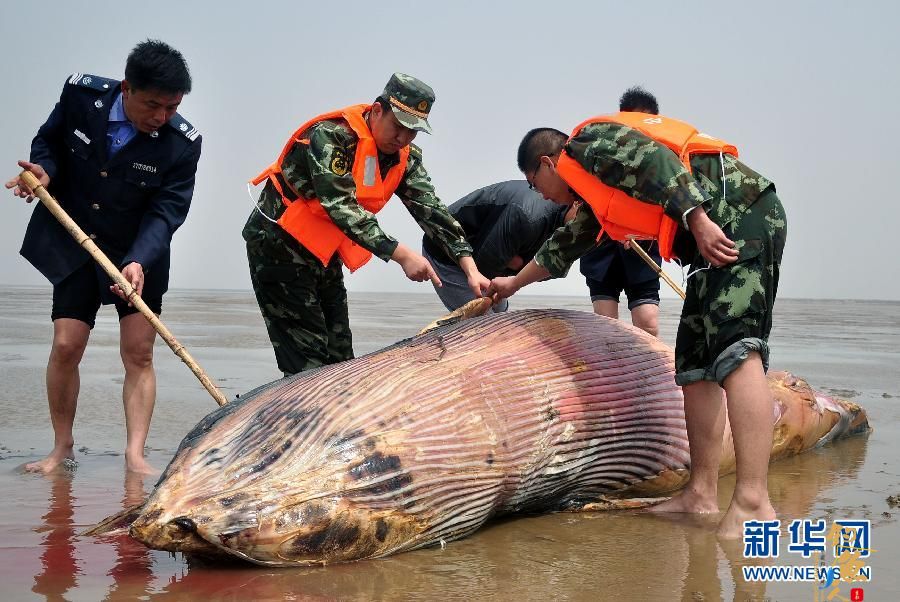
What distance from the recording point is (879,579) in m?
3.83

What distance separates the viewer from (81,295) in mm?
6254

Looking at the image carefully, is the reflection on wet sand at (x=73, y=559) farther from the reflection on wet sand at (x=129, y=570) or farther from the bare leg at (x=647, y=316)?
→ the bare leg at (x=647, y=316)

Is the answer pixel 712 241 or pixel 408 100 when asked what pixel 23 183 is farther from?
pixel 712 241

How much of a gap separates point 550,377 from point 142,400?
2.80 m

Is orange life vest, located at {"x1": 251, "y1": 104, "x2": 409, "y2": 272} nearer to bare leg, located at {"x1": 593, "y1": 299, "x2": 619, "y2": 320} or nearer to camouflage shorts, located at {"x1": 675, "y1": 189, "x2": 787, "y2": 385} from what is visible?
camouflage shorts, located at {"x1": 675, "y1": 189, "x2": 787, "y2": 385}

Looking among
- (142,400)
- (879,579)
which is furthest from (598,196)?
(142,400)

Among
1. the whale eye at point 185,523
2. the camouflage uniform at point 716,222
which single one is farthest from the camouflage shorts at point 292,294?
the whale eye at point 185,523

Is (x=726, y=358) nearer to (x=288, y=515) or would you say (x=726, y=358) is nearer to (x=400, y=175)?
(x=288, y=515)

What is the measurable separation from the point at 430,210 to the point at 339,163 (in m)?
0.85

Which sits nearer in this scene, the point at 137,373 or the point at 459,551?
the point at 459,551

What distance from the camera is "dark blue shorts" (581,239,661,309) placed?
28.0 ft

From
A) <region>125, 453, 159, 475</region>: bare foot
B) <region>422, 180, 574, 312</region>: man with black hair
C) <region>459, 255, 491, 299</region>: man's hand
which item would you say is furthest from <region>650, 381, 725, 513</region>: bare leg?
<region>125, 453, 159, 475</region>: bare foot

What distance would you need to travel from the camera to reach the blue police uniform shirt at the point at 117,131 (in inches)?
241

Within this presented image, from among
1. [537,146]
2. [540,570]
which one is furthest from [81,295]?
[540,570]
